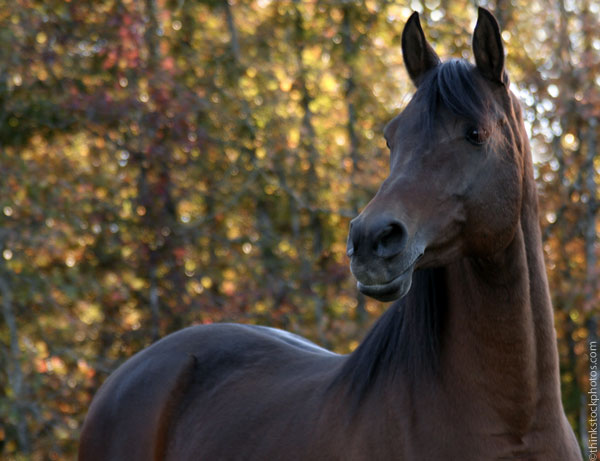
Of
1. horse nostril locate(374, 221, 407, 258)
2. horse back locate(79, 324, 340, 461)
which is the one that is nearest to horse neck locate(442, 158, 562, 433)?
horse nostril locate(374, 221, 407, 258)

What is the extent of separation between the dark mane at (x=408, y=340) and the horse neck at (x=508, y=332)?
0.04 m

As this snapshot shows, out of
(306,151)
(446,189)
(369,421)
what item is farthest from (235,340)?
(306,151)

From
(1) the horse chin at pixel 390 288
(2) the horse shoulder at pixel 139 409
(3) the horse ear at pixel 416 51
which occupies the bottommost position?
(2) the horse shoulder at pixel 139 409

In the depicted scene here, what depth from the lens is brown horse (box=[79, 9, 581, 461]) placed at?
7.72ft

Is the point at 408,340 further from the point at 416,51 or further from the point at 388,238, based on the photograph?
the point at 416,51

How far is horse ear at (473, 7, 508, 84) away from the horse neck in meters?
0.30

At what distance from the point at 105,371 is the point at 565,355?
3903mm

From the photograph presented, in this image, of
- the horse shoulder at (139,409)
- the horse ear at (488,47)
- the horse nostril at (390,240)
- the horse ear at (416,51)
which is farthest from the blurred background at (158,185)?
the horse nostril at (390,240)

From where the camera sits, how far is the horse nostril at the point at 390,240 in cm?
221

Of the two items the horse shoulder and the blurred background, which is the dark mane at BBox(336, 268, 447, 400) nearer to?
the horse shoulder

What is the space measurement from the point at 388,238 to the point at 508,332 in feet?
1.66

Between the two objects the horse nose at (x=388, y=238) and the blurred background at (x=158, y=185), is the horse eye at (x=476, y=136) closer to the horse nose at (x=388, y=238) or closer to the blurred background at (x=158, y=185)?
the horse nose at (x=388, y=238)

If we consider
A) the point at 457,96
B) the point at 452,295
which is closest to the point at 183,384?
the point at 452,295

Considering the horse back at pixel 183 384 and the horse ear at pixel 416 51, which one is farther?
the horse back at pixel 183 384
